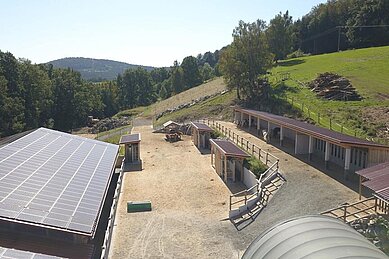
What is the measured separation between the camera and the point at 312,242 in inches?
315

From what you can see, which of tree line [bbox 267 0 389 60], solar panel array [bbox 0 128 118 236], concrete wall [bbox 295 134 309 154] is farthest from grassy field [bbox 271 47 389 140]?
solar panel array [bbox 0 128 118 236]

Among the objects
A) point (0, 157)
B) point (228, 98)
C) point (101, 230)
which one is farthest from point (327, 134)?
point (228, 98)

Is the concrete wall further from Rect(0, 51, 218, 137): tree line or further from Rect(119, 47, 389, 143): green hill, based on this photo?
Rect(0, 51, 218, 137): tree line

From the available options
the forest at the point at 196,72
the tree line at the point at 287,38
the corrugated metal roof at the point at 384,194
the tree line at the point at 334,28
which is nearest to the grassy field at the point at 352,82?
the tree line at the point at 287,38

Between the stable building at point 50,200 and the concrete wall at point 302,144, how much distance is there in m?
15.9

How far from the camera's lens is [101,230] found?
62.0ft

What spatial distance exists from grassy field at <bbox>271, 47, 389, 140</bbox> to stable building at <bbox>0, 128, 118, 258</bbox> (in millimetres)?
24572

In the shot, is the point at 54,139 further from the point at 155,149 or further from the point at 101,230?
the point at 155,149

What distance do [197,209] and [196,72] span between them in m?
89.6

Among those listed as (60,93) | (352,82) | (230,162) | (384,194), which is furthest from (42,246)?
(60,93)

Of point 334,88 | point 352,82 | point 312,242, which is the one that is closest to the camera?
point 312,242

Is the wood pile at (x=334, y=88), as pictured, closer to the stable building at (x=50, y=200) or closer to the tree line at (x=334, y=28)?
the tree line at (x=334, y=28)

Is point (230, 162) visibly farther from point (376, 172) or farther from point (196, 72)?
point (196, 72)

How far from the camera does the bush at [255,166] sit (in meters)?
26.6
